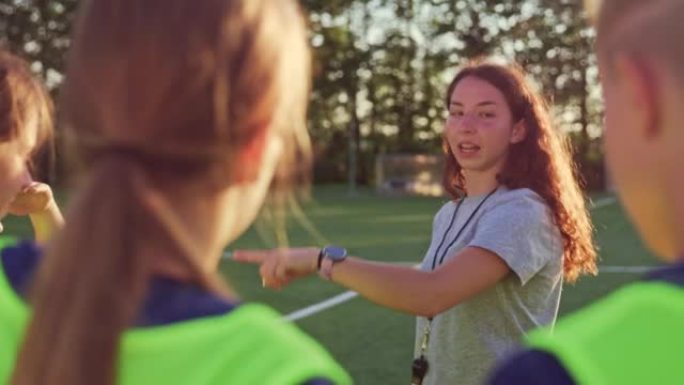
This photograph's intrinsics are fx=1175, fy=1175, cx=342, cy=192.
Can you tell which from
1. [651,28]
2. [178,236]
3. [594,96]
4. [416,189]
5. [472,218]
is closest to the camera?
[651,28]

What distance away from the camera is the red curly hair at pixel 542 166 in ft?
12.3

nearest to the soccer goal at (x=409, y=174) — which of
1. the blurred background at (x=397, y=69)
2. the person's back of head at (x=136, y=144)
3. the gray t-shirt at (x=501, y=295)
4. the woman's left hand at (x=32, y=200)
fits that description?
the blurred background at (x=397, y=69)

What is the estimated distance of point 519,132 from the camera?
381cm

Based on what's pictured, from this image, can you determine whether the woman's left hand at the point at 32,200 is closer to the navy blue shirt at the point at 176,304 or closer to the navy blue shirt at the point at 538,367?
the navy blue shirt at the point at 176,304

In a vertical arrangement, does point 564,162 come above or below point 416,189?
above

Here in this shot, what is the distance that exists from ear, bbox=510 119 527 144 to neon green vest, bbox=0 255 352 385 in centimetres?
237

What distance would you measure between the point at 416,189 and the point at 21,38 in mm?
17148

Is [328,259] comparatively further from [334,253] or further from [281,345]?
[281,345]

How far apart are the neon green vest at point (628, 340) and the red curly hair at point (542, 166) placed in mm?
2278

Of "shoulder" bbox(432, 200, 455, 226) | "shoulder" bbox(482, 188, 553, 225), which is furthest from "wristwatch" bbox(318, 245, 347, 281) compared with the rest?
"shoulder" bbox(432, 200, 455, 226)

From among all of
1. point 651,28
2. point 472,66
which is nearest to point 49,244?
point 651,28

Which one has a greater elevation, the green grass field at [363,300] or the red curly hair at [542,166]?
the red curly hair at [542,166]

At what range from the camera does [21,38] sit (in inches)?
1874

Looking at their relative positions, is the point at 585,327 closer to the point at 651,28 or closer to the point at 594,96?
the point at 651,28
